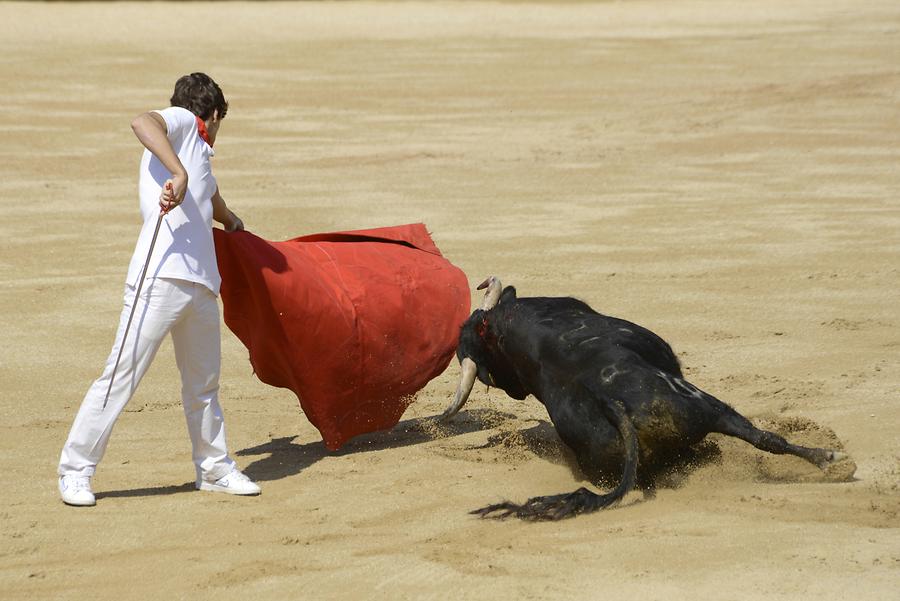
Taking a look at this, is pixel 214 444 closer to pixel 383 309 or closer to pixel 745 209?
pixel 383 309

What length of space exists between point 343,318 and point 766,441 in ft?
5.94

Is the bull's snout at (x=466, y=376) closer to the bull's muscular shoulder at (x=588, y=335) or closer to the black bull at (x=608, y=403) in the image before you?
the black bull at (x=608, y=403)

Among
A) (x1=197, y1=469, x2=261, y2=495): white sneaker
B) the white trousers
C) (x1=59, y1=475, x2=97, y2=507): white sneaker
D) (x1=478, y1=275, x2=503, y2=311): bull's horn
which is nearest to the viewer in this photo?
the white trousers

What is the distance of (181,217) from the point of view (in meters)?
4.97

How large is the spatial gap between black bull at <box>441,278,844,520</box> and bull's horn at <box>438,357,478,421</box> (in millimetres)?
12

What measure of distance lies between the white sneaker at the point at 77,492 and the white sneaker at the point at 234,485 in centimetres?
46

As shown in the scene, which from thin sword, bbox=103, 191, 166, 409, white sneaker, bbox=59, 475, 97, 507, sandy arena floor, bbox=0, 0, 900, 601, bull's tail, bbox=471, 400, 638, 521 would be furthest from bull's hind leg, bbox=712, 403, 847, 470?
white sneaker, bbox=59, 475, 97, 507

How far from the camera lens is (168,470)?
5727 millimetres

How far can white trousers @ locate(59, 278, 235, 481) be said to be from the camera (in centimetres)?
496

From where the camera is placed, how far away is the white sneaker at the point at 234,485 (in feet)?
17.5

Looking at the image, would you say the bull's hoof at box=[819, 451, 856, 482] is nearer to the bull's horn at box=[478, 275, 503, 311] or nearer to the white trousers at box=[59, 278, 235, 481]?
the bull's horn at box=[478, 275, 503, 311]

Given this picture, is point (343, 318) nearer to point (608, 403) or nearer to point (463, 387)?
point (463, 387)

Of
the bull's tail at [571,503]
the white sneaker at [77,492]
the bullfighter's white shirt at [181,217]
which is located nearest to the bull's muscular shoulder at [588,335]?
the bull's tail at [571,503]

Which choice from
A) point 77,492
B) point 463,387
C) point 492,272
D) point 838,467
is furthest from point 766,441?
point 492,272
